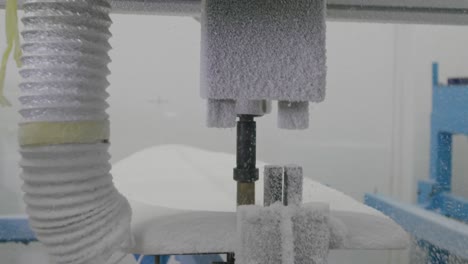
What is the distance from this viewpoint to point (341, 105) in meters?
2.17

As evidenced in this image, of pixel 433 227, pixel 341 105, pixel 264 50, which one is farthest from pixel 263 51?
pixel 341 105

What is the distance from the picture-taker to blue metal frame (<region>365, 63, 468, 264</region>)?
1189 millimetres

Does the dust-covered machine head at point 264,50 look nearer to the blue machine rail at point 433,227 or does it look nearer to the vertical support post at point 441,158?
the blue machine rail at point 433,227

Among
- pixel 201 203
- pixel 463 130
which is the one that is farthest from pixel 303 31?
pixel 463 130

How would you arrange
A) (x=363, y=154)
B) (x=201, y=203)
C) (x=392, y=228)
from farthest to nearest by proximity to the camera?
1. (x=363, y=154)
2. (x=201, y=203)
3. (x=392, y=228)

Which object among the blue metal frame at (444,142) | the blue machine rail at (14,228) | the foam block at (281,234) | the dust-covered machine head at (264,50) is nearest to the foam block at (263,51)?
the dust-covered machine head at (264,50)

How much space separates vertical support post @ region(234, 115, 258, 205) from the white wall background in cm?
148

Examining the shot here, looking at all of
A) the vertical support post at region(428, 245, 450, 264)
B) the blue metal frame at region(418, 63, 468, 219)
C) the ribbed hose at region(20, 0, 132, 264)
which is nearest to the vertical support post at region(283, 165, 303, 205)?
the ribbed hose at region(20, 0, 132, 264)

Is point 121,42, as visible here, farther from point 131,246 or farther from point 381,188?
point 131,246

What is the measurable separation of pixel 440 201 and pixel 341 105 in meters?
0.62

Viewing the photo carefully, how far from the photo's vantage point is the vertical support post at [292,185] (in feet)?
1.63

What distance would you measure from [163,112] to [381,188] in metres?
1.14

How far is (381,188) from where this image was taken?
226 centimetres

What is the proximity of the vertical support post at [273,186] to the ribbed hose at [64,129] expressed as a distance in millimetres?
179
